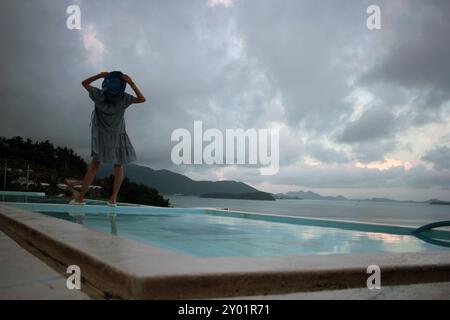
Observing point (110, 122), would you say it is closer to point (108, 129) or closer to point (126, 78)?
point (108, 129)

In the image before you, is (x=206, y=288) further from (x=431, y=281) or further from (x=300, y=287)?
(x=431, y=281)

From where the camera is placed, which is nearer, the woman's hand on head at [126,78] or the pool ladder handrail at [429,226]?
the pool ladder handrail at [429,226]

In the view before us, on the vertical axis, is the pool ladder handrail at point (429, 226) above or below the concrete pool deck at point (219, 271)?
below

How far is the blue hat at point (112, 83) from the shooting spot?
566 centimetres

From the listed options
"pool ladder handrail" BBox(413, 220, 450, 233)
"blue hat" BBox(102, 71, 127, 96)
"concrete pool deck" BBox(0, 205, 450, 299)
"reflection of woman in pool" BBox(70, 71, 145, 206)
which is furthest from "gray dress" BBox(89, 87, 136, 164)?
"pool ladder handrail" BBox(413, 220, 450, 233)

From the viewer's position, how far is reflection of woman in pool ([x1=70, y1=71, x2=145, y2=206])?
5.67 m

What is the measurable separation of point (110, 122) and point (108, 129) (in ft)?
0.35

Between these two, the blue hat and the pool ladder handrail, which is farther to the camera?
the blue hat

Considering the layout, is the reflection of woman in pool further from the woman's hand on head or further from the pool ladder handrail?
the pool ladder handrail

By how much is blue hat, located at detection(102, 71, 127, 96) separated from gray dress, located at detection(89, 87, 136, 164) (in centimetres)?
11

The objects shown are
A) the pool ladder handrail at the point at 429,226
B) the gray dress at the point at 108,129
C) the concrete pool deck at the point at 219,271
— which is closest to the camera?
the concrete pool deck at the point at 219,271

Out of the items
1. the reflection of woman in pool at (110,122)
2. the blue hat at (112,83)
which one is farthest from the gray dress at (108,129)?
the blue hat at (112,83)

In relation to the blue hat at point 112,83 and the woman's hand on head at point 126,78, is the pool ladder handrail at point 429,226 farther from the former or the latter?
the blue hat at point 112,83

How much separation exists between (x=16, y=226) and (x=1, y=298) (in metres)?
2.30
